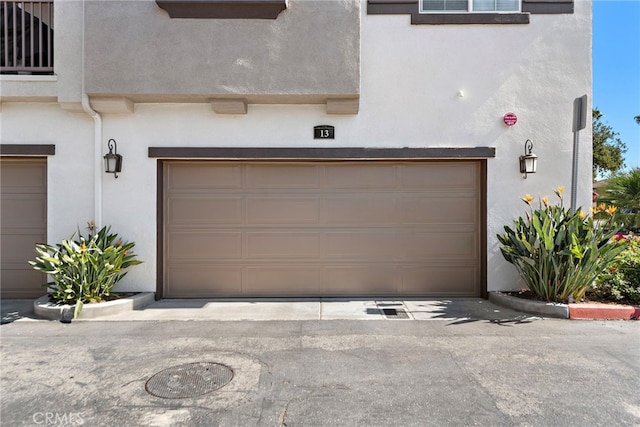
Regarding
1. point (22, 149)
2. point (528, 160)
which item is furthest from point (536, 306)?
point (22, 149)

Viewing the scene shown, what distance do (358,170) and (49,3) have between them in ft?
19.8

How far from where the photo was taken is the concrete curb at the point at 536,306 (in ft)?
17.4

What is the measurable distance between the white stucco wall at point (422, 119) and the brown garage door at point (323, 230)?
40cm

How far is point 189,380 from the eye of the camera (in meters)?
3.51

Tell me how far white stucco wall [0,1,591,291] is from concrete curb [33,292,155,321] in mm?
635

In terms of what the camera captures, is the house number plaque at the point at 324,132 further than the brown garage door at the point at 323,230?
No

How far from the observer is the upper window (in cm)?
636

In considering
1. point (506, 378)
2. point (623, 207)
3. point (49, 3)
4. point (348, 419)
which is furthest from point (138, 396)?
point (623, 207)

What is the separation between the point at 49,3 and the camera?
638 centimetres

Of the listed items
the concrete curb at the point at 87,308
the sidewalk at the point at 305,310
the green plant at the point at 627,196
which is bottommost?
the sidewalk at the point at 305,310

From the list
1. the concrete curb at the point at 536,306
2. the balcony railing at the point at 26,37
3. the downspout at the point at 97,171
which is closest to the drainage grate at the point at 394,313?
the concrete curb at the point at 536,306

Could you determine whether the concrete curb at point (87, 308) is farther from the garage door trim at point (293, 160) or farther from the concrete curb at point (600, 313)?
the concrete curb at point (600, 313)

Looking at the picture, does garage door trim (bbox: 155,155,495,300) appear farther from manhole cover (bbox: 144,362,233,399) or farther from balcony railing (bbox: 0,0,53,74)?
manhole cover (bbox: 144,362,233,399)

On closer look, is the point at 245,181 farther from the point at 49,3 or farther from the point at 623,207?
the point at 623,207
